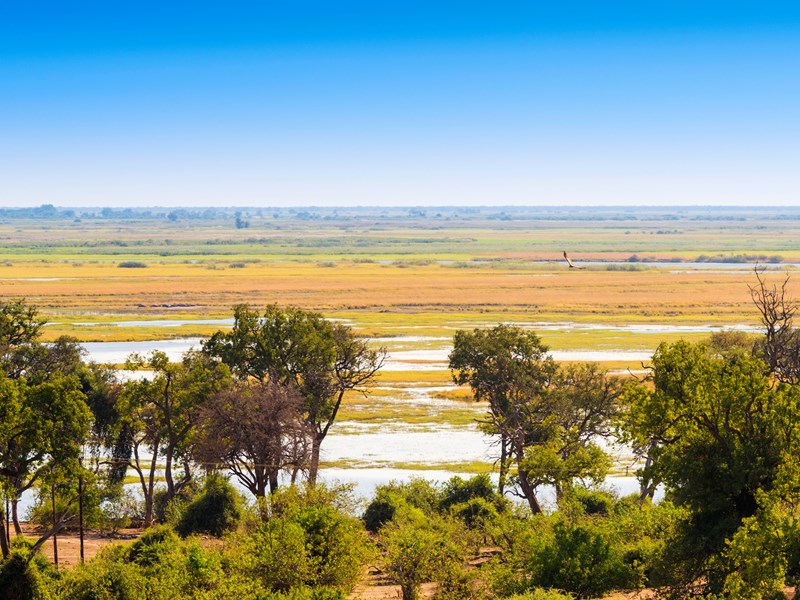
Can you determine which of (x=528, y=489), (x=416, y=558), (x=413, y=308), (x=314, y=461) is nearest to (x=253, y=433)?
(x=314, y=461)

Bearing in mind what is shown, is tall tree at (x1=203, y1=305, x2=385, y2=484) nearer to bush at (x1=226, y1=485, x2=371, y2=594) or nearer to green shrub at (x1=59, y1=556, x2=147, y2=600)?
bush at (x1=226, y1=485, x2=371, y2=594)

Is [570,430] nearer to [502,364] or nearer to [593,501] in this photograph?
[593,501]

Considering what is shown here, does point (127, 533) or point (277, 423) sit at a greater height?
point (277, 423)

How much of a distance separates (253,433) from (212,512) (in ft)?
11.6

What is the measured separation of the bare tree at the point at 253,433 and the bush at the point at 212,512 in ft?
2.82

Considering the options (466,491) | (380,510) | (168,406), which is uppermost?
(168,406)

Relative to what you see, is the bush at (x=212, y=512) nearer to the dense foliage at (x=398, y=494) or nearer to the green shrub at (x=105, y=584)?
the dense foliage at (x=398, y=494)

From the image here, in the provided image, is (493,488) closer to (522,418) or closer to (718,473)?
(522,418)

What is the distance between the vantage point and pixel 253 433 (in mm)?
41875

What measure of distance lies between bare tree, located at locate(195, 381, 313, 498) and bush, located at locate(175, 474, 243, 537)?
33.8 inches

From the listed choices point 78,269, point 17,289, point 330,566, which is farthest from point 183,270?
point 330,566

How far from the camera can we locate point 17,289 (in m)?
144

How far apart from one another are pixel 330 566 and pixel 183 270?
6316 inches

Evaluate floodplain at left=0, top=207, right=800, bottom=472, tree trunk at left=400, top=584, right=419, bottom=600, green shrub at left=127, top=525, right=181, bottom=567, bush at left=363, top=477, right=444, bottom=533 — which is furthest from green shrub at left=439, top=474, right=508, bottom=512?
green shrub at left=127, top=525, right=181, bottom=567
